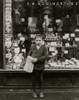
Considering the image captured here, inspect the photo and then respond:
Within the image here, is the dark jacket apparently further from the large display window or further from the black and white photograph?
the large display window

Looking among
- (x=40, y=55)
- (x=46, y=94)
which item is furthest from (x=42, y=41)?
(x=46, y=94)

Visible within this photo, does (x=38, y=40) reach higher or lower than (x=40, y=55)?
higher

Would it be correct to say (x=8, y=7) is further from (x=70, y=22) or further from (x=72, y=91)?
(x=72, y=91)

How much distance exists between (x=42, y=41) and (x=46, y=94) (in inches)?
63.7

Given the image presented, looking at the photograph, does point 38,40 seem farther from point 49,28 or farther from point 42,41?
point 49,28

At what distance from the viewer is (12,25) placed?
43.4 feet

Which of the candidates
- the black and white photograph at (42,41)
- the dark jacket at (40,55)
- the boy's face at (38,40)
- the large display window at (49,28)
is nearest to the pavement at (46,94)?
the black and white photograph at (42,41)

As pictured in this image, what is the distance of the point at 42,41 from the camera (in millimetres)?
12875

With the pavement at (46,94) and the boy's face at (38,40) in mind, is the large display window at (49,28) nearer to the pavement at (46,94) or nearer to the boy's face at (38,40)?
the boy's face at (38,40)

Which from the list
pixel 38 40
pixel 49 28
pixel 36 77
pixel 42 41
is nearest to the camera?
pixel 36 77

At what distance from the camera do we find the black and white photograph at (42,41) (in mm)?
13055

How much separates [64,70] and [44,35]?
49.4 inches

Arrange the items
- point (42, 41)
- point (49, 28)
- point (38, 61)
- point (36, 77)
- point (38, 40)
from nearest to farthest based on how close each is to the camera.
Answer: point (38, 61), point (36, 77), point (38, 40), point (42, 41), point (49, 28)

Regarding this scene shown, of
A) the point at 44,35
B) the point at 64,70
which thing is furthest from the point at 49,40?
the point at 64,70
